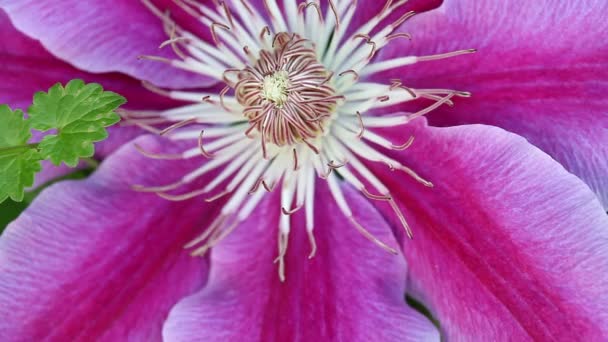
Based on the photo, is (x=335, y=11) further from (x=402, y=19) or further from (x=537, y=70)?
(x=537, y=70)

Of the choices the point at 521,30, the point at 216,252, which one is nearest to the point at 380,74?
the point at 521,30

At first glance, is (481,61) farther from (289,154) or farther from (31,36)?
(31,36)

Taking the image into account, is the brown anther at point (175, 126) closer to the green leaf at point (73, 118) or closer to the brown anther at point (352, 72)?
the green leaf at point (73, 118)

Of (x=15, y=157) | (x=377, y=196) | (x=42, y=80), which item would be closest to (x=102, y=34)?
A: (x=42, y=80)

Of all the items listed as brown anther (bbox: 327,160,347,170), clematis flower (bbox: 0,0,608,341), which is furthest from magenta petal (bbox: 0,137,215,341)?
brown anther (bbox: 327,160,347,170)

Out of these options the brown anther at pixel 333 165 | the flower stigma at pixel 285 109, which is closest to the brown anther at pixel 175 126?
the flower stigma at pixel 285 109

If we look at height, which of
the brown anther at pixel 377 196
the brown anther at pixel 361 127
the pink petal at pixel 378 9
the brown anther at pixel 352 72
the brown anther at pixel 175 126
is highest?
the pink petal at pixel 378 9

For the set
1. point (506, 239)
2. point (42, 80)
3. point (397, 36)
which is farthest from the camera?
point (42, 80)
